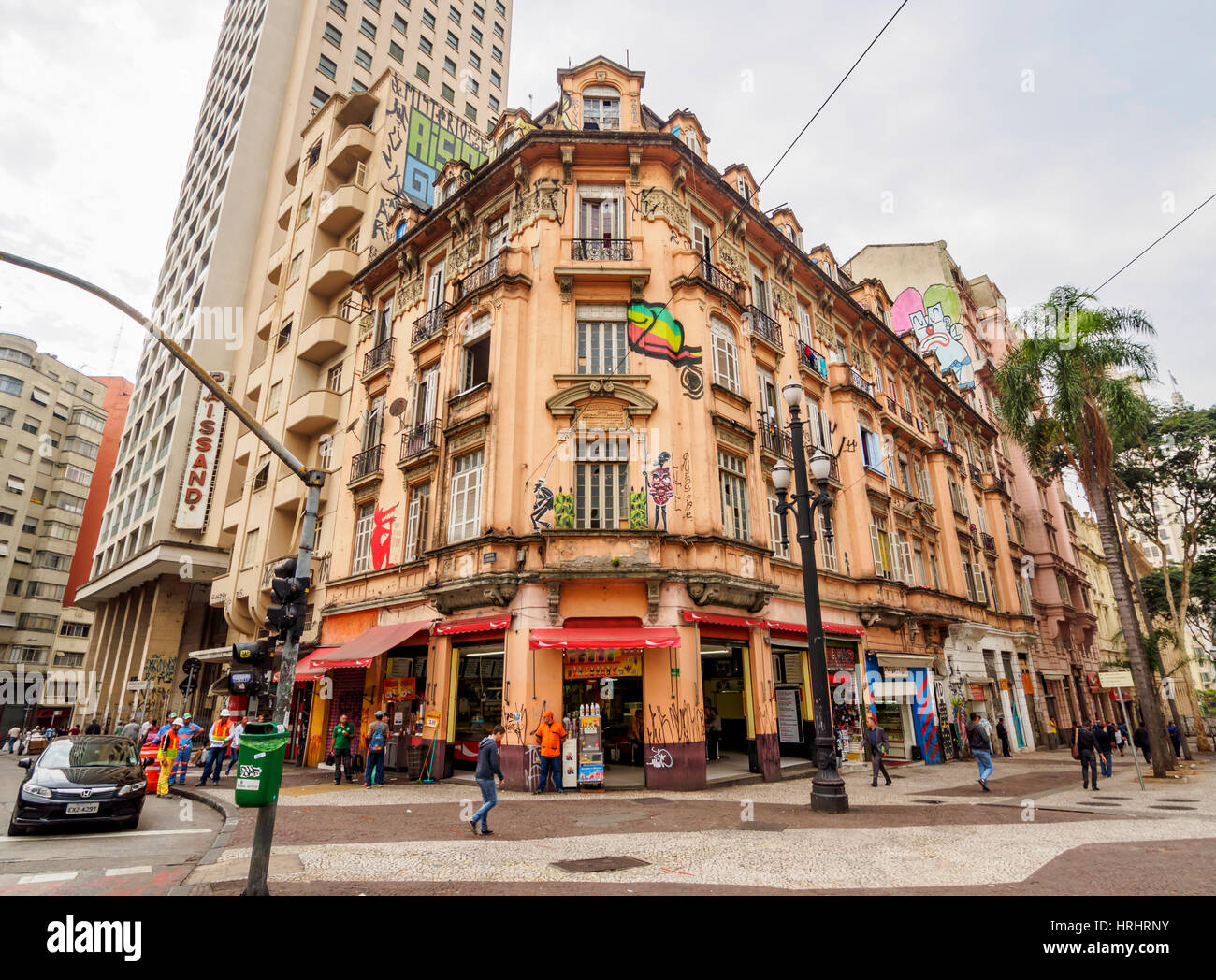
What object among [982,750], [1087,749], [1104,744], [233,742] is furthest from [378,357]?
[1104,744]

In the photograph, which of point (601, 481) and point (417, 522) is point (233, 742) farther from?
point (601, 481)

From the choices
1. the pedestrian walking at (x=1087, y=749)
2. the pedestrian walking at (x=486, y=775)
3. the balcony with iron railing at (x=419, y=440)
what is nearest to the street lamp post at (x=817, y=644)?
the pedestrian walking at (x=486, y=775)

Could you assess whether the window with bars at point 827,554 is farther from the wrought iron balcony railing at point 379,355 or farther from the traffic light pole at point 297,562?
the traffic light pole at point 297,562

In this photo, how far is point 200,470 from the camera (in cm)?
3216

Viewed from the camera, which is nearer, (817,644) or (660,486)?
(817,644)

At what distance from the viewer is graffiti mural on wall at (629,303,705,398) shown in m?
17.2

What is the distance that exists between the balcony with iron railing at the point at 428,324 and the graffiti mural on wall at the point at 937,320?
90.6 feet

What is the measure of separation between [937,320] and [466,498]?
32.7 meters

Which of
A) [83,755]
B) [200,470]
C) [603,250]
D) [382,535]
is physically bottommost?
[83,755]

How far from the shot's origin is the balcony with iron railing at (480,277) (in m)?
18.5

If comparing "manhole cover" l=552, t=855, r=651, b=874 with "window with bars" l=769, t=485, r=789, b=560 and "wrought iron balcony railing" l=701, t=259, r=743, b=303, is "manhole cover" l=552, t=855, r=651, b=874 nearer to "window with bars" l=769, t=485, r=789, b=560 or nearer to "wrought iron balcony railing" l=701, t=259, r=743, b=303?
"window with bars" l=769, t=485, r=789, b=560

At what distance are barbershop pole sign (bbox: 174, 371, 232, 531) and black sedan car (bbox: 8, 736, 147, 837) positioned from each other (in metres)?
22.8

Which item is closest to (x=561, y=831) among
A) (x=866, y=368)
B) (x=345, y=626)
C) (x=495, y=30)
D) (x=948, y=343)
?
(x=345, y=626)

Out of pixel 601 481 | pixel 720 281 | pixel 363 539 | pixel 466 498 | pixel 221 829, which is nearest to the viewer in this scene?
pixel 221 829
